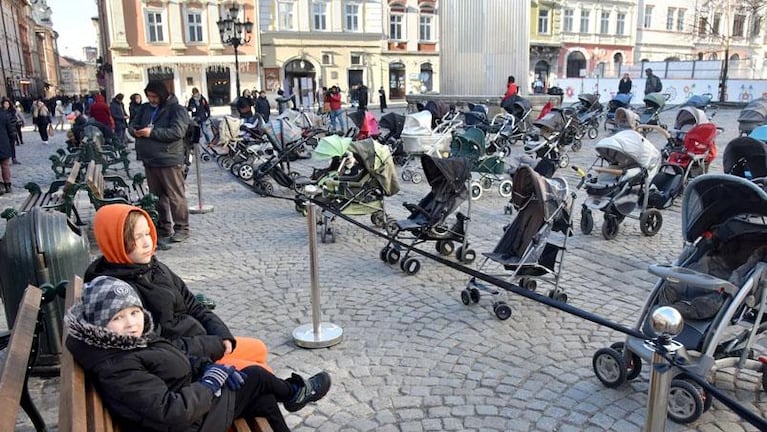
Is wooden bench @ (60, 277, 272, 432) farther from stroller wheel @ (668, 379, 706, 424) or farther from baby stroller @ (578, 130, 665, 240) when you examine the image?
baby stroller @ (578, 130, 665, 240)

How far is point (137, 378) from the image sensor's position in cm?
225

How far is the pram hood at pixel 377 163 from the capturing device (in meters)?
7.70

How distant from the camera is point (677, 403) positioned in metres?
3.54

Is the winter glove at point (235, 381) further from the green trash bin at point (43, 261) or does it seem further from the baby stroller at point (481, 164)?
the baby stroller at point (481, 164)

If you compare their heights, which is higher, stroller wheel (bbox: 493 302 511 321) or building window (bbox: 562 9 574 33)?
building window (bbox: 562 9 574 33)

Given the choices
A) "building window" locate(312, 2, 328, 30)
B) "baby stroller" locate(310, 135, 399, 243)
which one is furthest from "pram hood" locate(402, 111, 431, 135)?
"building window" locate(312, 2, 328, 30)

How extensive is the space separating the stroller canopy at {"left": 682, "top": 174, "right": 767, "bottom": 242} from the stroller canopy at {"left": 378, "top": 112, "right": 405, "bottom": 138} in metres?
9.58

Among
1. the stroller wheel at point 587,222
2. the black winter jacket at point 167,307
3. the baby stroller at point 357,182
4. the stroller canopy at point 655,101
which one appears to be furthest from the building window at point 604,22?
the black winter jacket at point 167,307

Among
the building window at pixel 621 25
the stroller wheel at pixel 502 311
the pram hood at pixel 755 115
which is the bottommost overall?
the stroller wheel at pixel 502 311

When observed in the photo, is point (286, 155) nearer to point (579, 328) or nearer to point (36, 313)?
point (579, 328)

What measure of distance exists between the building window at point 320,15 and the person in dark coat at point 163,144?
35.9 m

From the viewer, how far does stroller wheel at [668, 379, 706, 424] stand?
11.3 feet

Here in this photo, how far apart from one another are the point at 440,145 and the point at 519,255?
26.5ft

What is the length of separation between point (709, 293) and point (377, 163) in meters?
4.53
